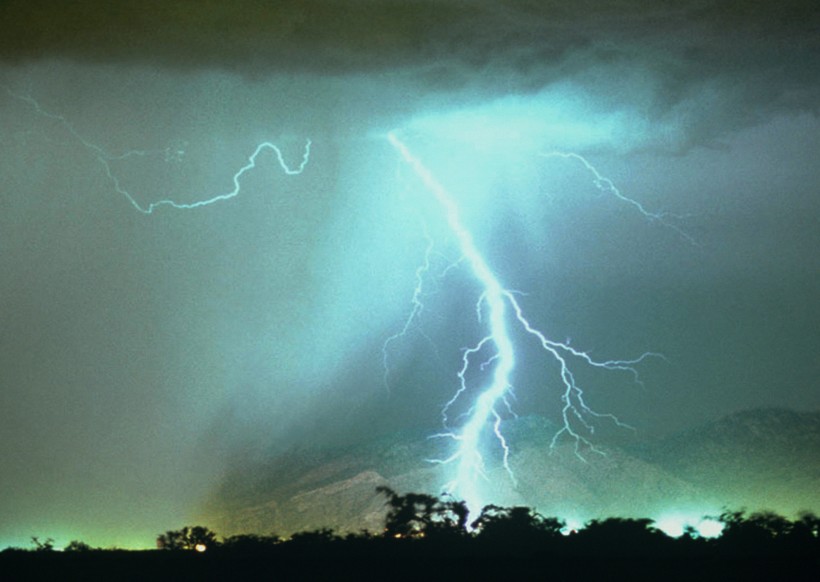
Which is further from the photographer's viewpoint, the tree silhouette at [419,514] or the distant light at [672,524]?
the distant light at [672,524]

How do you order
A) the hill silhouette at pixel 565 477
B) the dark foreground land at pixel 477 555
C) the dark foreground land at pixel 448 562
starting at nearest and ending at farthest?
the dark foreground land at pixel 448 562 < the dark foreground land at pixel 477 555 < the hill silhouette at pixel 565 477

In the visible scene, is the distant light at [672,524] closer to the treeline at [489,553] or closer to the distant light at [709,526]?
the distant light at [709,526]

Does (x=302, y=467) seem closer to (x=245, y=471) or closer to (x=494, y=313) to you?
(x=245, y=471)

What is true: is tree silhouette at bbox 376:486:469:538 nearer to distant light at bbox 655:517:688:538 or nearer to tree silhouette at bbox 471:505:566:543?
tree silhouette at bbox 471:505:566:543

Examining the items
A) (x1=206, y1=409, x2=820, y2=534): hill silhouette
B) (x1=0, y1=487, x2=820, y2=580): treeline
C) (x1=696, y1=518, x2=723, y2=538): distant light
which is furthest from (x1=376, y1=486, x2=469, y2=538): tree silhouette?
(x1=206, y1=409, x2=820, y2=534): hill silhouette

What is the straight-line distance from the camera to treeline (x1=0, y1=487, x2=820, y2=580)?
1030cm

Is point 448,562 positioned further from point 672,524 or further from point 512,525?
point 672,524

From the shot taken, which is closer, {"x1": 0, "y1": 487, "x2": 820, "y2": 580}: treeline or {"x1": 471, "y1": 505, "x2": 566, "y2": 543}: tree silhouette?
{"x1": 0, "y1": 487, "x2": 820, "y2": 580}: treeline

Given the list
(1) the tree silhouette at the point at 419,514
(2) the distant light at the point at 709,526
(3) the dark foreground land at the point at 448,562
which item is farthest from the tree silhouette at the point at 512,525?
(2) the distant light at the point at 709,526

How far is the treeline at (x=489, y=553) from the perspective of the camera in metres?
10.3

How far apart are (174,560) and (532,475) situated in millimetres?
13596

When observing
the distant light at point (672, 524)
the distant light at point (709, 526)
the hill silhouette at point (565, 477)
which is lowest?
the distant light at point (709, 526)

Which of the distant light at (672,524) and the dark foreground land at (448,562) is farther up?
the distant light at (672,524)

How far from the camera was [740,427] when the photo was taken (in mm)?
27953
